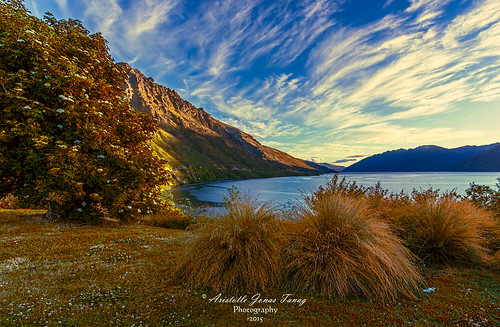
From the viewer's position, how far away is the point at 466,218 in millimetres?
4836

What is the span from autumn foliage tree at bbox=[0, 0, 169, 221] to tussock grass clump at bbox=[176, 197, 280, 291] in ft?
16.0

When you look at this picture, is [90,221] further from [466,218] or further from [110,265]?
[466,218]

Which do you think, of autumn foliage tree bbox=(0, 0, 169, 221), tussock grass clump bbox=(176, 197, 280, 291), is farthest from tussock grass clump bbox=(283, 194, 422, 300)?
autumn foliage tree bbox=(0, 0, 169, 221)

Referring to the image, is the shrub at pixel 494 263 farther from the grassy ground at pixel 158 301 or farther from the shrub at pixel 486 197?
the shrub at pixel 486 197

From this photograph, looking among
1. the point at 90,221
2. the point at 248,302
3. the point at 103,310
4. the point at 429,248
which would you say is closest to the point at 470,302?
the point at 429,248

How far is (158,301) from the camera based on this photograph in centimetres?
286

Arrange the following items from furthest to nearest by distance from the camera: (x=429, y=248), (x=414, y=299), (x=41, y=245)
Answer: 1. (x=41, y=245)
2. (x=429, y=248)
3. (x=414, y=299)

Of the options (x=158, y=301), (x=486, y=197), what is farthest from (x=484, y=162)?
(x=158, y=301)

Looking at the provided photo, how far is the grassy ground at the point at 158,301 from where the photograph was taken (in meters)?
2.44

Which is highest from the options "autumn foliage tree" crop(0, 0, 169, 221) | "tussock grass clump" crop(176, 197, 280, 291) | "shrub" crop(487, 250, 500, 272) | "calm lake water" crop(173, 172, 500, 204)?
"autumn foliage tree" crop(0, 0, 169, 221)

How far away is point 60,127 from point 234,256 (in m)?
6.78

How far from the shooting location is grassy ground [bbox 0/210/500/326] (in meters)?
2.44

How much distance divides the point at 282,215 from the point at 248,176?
13286 centimetres

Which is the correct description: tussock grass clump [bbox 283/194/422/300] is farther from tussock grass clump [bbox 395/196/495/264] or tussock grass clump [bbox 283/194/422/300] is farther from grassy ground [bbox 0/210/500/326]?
tussock grass clump [bbox 395/196/495/264]
